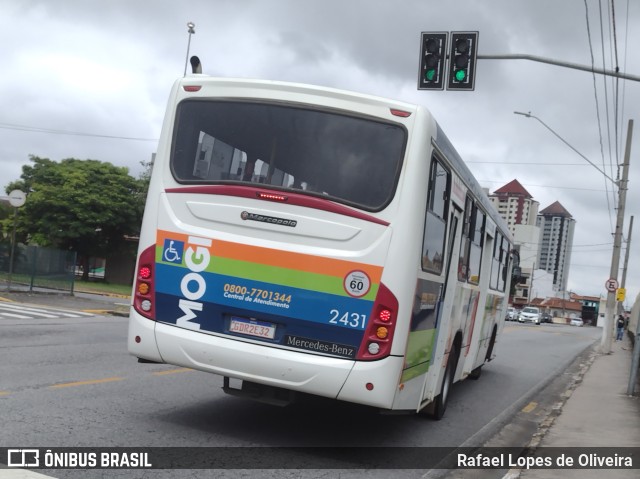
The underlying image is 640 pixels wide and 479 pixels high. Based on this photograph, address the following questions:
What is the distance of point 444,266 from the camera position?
8188 millimetres

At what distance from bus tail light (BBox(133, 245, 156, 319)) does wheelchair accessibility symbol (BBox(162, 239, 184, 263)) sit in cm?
13

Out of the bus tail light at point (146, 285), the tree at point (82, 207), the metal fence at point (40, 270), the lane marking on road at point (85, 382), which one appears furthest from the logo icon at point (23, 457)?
the tree at point (82, 207)

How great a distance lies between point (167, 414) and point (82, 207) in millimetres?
44499

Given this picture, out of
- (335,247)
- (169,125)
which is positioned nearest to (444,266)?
(335,247)

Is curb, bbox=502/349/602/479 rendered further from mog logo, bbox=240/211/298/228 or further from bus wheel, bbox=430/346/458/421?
mog logo, bbox=240/211/298/228

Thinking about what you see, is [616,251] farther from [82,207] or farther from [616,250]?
[82,207]

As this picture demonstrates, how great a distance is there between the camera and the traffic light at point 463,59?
49.3ft

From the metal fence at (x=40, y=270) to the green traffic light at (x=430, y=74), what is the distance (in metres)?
16.1

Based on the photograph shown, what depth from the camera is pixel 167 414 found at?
26.0 ft

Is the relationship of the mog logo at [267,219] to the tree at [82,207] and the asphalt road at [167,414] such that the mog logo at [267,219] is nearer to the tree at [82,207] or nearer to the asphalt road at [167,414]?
the asphalt road at [167,414]

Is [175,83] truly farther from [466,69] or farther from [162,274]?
[466,69]

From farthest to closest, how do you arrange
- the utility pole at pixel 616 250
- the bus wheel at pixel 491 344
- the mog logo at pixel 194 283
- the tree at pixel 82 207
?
the tree at pixel 82 207
the utility pole at pixel 616 250
the bus wheel at pixel 491 344
the mog logo at pixel 194 283

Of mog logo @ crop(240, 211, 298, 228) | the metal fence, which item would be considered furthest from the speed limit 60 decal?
the metal fence

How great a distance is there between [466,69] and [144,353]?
1021 cm
